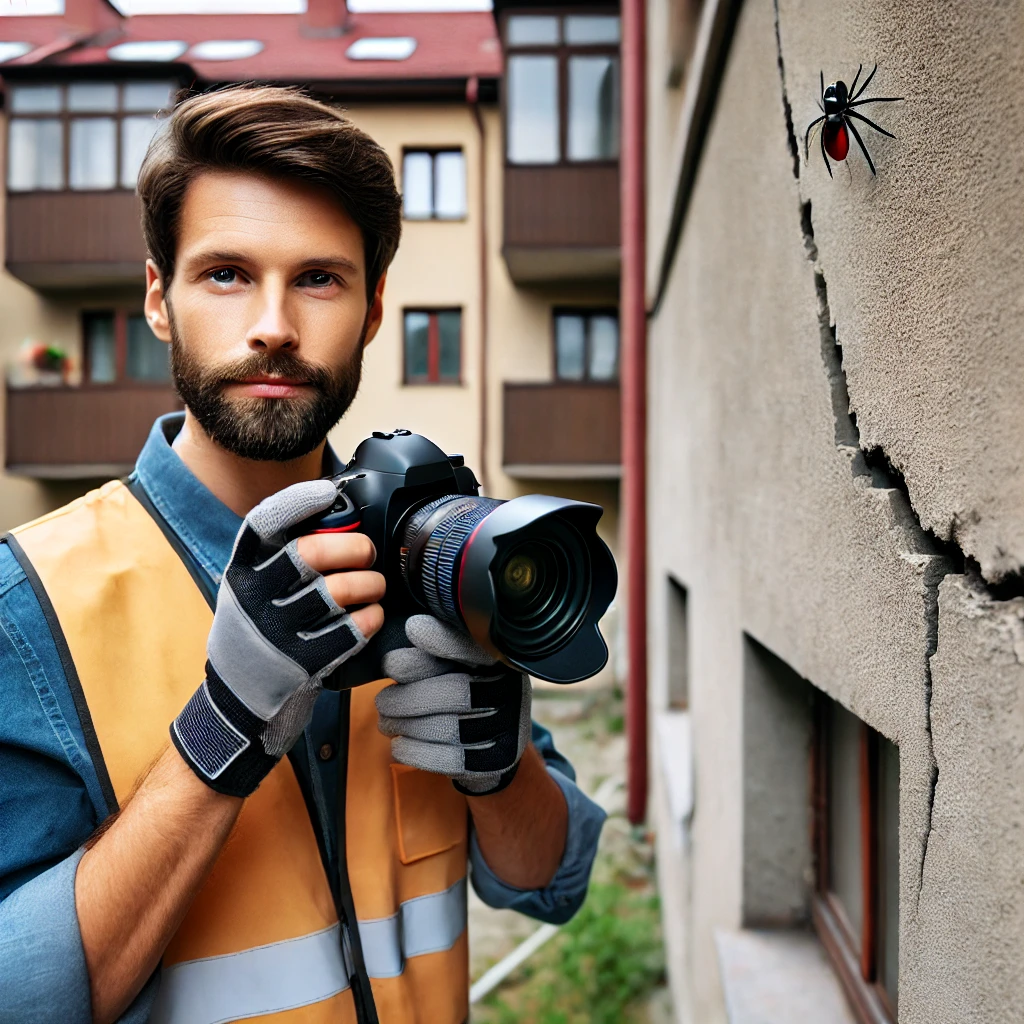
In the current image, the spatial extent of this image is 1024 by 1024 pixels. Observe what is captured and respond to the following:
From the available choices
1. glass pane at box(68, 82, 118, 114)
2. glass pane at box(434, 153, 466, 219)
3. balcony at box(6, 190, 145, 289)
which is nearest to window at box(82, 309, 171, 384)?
balcony at box(6, 190, 145, 289)

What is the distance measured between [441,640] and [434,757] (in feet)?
0.51

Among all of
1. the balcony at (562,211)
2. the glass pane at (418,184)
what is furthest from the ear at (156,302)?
the glass pane at (418,184)

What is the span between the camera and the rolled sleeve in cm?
149

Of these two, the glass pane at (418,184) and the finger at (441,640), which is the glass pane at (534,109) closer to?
the glass pane at (418,184)

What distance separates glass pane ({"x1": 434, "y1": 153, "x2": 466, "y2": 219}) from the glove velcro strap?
8.59 meters

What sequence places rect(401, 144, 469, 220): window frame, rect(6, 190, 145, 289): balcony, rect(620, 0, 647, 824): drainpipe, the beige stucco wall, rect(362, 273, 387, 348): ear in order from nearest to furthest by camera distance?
the beige stucco wall, rect(362, 273, 387, 348): ear, rect(620, 0, 647, 824): drainpipe, rect(6, 190, 145, 289): balcony, rect(401, 144, 469, 220): window frame

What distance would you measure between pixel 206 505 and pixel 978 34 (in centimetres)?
108

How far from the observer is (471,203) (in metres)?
8.89

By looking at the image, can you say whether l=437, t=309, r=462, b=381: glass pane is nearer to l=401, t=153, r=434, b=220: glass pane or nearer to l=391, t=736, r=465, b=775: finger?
l=401, t=153, r=434, b=220: glass pane

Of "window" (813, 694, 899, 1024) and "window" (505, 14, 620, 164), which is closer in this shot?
"window" (813, 694, 899, 1024)

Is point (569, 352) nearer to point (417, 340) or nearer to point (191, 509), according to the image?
point (417, 340)

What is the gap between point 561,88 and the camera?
821cm

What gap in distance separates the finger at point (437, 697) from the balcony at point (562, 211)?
7.46 metres

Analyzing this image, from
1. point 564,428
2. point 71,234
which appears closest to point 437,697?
point 564,428
